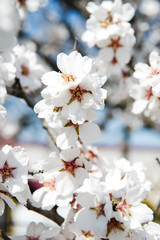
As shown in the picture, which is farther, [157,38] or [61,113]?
[157,38]

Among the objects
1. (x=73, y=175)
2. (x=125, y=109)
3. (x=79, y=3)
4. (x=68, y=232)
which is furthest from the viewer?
(x=125, y=109)

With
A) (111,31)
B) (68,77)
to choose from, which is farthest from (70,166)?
(111,31)

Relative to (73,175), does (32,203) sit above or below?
below

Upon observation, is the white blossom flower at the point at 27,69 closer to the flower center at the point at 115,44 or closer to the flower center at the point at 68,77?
the flower center at the point at 115,44

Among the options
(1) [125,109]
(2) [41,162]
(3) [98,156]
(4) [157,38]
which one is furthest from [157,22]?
(2) [41,162]

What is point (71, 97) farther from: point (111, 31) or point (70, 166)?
point (111, 31)

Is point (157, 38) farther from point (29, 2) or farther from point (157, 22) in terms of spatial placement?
point (29, 2)

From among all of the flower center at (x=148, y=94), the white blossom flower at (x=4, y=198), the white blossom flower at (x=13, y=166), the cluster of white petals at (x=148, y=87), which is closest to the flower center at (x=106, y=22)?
the cluster of white petals at (x=148, y=87)
